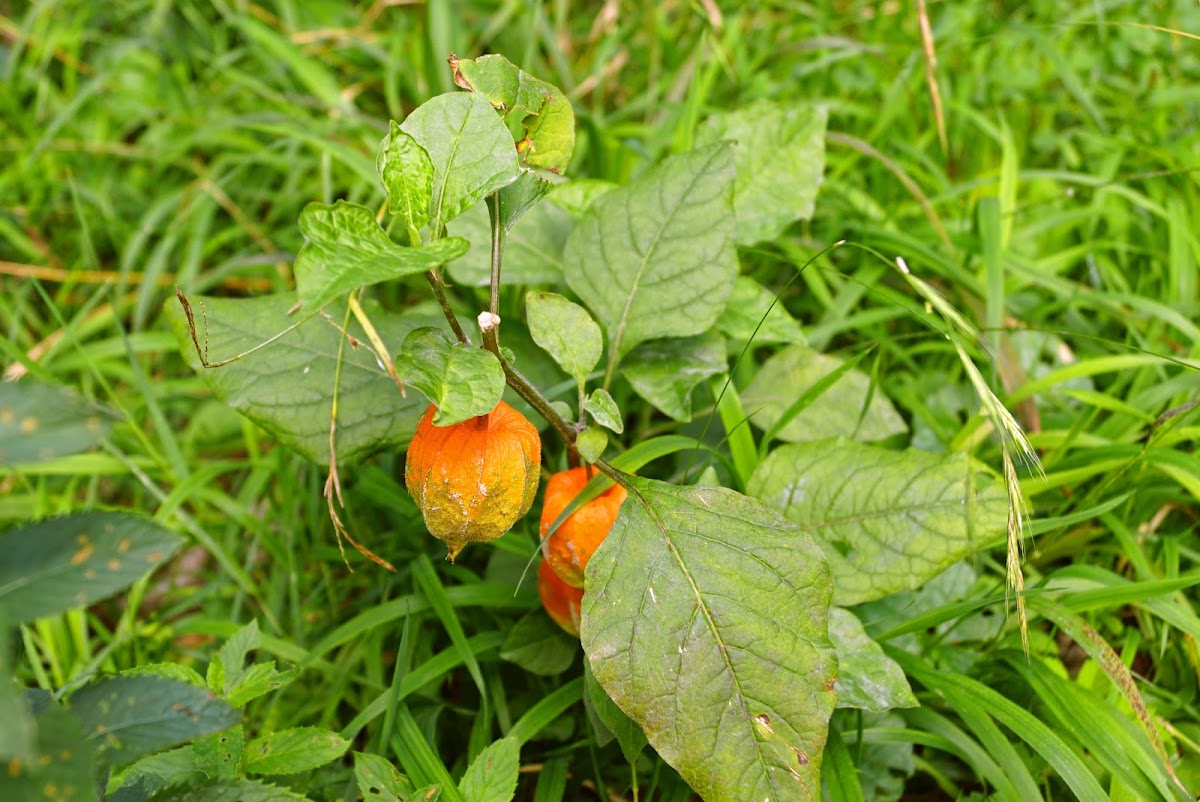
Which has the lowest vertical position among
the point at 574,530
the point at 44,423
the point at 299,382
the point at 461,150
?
the point at 574,530

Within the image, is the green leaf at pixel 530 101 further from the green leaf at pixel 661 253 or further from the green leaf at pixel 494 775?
the green leaf at pixel 494 775

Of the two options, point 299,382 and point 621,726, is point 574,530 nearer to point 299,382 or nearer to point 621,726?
point 621,726

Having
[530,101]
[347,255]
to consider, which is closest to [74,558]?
[347,255]

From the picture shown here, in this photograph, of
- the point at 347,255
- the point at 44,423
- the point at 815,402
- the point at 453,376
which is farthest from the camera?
the point at 815,402

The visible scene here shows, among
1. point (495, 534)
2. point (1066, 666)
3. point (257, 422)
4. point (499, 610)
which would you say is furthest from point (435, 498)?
point (1066, 666)

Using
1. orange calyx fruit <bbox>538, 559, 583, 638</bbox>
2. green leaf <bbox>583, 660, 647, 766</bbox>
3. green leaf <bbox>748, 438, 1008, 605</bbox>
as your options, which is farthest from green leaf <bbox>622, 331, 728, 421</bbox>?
green leaf <bbox>583, 660, 647, 766</bbox>

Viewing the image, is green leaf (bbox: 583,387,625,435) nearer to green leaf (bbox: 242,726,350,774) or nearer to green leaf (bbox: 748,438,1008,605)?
green leaf (bbox: 748,438,1008,605)

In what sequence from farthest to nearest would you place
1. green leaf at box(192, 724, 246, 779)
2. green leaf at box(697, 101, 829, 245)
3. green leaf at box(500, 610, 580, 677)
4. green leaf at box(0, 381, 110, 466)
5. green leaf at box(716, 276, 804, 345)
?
green leaf at box(697, 101, 829, 245) → green leaf at box(716, 276, 804, 345) → green leaf at box(500, 610, 580, 677) → green leaf at box(192, 724, 246, 779) → green leaf at box(0, 381, 110, 466)
